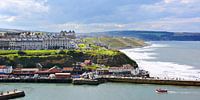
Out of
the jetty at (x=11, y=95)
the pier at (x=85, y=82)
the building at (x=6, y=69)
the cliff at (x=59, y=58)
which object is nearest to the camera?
the jetty at (x=11, y=95)

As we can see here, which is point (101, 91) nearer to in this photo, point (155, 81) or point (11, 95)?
point (155, 81)

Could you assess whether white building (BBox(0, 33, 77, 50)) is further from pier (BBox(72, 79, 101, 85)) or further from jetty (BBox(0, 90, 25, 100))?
jetty (BBox(0, 90, 25, 100))

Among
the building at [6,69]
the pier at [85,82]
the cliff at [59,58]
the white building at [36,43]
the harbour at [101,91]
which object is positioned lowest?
the harbour at [101,91]

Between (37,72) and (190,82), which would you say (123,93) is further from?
(37,72)

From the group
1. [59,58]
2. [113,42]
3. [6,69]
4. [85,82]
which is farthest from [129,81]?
[113,42]

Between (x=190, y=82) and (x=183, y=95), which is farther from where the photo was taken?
(x=190, y=82)

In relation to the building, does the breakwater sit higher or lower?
lower

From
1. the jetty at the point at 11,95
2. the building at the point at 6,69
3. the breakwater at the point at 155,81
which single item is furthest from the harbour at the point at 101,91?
the building at the point at 6,69

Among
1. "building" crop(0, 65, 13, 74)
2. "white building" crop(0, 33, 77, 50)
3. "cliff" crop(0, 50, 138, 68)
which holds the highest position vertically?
"white building" crop(0, 33, 77, 50)

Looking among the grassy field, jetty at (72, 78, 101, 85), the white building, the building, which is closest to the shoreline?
jetty at (72, 78, 101, 85)

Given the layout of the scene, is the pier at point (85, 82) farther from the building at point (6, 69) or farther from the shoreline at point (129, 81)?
the building at point (6, 69)

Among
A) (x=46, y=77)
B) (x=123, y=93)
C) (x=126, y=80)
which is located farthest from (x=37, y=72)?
(x=123, y=93)
